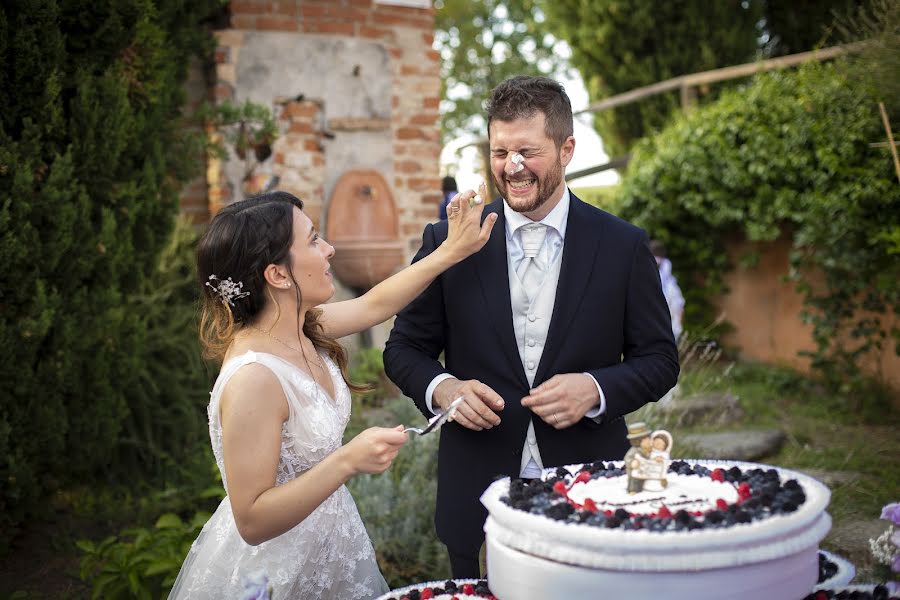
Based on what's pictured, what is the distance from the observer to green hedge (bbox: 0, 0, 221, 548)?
4133 mm

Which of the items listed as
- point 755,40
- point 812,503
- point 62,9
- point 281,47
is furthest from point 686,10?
point 812,503

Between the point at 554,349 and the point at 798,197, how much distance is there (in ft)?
18.0

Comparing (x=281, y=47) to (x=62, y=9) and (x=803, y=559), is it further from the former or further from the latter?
(x=803, y=559)

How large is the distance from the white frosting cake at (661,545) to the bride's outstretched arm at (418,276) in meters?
0.90

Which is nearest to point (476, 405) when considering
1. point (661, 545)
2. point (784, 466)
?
point (661, 545)

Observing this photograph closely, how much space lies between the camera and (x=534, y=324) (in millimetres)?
2557

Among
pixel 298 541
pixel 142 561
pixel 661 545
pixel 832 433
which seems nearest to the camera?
pixel 661 545

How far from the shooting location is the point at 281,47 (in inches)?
268

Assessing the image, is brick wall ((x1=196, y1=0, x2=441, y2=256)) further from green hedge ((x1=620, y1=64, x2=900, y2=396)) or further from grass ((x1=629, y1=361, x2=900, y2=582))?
grass ((x1=629, y1=361, x2=900, y2=582))

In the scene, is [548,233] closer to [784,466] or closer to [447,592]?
[447,592]

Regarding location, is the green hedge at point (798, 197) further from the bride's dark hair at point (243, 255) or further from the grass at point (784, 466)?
the bride's dark hair at point (243, 255)

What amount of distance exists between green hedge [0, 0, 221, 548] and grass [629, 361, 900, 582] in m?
2.73

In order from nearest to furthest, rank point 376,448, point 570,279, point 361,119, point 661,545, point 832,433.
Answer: point 661,545 < point 376,448 < point 570,279 < point 832,433 < point 361,119

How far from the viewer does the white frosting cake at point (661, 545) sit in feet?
4.96
